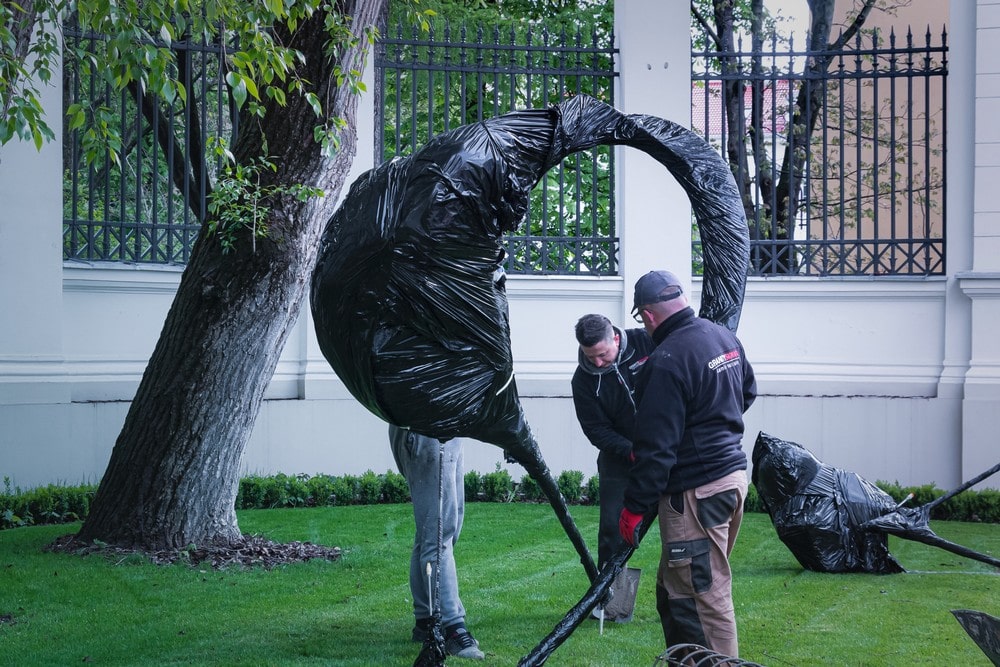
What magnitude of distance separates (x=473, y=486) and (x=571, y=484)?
908mm

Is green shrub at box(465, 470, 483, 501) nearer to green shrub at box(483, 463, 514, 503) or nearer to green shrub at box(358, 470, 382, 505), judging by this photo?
green shrub at box(483, 463, 514, 503)

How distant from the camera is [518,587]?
641 cm

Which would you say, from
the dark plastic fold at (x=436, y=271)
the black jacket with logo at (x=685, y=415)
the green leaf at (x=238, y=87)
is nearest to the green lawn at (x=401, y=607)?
the black jacket with logo at (x=685, y=415)

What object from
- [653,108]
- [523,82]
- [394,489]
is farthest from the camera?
[523,82]

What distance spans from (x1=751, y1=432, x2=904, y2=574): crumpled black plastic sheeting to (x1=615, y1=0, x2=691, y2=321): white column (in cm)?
360

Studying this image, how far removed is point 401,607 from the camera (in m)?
5.89

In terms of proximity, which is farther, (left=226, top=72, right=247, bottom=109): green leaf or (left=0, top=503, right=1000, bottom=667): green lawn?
(left=0, top=503, right=1000, bottom=667): green lawn

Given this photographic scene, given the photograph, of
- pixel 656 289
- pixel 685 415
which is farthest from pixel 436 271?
pixel 685 415

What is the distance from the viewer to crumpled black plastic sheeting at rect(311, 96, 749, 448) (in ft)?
13.0

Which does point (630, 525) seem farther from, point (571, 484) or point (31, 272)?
point (31, 272)

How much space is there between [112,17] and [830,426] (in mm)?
7504

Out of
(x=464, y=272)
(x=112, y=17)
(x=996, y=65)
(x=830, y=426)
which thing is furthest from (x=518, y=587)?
(x=996, y=65)

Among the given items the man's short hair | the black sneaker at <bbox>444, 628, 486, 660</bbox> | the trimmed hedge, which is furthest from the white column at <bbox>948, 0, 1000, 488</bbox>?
the black sneaker at <bbox>444, 628, 486, 660</bbox>

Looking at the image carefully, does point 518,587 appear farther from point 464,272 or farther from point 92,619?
point 464,272
